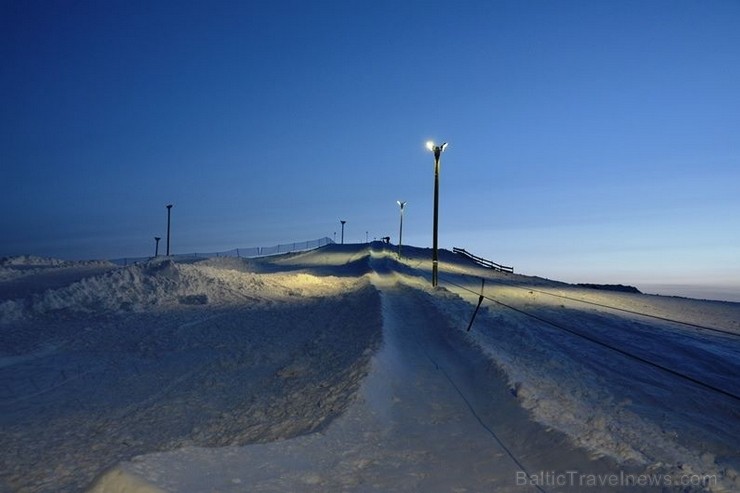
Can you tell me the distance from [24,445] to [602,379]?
11.7 meters

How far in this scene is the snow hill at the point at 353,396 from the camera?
21.7 feet

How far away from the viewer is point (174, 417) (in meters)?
11.0

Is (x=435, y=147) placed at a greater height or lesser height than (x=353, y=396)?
greater

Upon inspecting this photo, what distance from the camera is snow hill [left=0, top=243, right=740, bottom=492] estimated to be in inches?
260

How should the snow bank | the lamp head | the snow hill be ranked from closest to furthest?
the snow hill < the snow bank < the lamp head

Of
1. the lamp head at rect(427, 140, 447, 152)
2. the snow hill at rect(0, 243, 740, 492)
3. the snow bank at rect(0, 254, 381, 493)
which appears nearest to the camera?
the snow hill at rect(0, 243, 740, 492)

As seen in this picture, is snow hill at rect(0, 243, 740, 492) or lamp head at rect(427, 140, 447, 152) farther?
lamp head at rect(427, 140, 447, 152)

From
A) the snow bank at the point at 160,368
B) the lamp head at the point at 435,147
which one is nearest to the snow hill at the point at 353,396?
the snow bank at the point at 160,368

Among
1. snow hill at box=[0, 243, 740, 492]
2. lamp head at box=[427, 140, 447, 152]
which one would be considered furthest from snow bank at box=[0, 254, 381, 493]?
lamp head at box=[427, 140, 447, 152]

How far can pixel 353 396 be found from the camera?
9.92m

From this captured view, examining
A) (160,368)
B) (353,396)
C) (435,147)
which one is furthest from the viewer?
(435,147)

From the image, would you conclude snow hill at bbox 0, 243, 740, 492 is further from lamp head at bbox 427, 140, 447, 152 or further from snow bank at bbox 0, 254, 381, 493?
lamp head at bbox 427, 140, 447, 152

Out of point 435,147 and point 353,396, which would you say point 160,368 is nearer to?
point 353,396

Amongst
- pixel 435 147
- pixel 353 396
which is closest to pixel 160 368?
pixel 353 396
